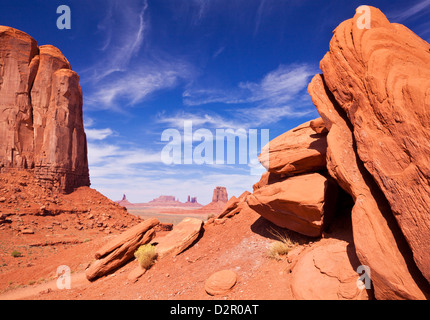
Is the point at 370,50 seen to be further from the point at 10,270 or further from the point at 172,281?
the point at 10,270

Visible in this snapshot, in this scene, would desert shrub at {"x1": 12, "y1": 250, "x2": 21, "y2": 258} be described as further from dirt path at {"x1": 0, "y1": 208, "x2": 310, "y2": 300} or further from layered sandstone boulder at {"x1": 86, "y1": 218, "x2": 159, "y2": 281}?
layered sandstone boulder at {"x1": 86, "y1": 218, "x2": 159, "y2": 281}

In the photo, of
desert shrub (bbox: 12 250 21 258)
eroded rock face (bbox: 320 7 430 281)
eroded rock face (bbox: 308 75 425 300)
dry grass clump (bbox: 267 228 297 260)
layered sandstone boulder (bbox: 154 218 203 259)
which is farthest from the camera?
desert shrub (bbox: 12 250 21 258)

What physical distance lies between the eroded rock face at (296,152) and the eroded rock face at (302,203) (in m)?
0.50

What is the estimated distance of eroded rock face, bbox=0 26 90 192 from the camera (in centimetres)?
3070

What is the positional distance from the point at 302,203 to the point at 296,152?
2.45 metres

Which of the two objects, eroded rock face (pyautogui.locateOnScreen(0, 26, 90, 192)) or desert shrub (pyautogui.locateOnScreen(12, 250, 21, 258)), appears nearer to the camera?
desert shrub (pyautogui.locateOnScreen(12, 250, 21, 258))

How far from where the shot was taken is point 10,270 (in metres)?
15.7

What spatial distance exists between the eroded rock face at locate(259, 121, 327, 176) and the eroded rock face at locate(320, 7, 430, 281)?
2229 mm

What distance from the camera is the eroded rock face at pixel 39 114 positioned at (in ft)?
101

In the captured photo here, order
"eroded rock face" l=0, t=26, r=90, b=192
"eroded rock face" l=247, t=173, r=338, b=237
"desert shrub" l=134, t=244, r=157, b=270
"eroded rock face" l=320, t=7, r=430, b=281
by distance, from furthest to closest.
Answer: "eroded rock face" l=0, t=26, r=90, b=192
"desert shrub" l=134, t=244, r=157, b=270
"eroded rock face" l=247, t=173, r=338, b=237
"eroded rock face" l=320, t=7, r=430, b=281

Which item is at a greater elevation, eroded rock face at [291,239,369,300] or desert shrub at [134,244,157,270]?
eroded rock face at [291,239,369,300]

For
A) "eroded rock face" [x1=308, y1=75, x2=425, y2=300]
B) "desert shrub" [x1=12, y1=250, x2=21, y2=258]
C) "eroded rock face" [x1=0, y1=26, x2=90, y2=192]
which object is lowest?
"desert shrub" [x1=12, y1=250, x2=21, y2=258]

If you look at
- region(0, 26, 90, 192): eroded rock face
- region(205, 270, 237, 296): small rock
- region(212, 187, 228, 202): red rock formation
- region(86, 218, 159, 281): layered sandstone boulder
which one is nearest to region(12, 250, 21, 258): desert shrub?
region(86, 218, 159, 281): layered sandstone boulder

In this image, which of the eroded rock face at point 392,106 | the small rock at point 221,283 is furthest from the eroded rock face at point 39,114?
the eroded rock face at point 392,106
